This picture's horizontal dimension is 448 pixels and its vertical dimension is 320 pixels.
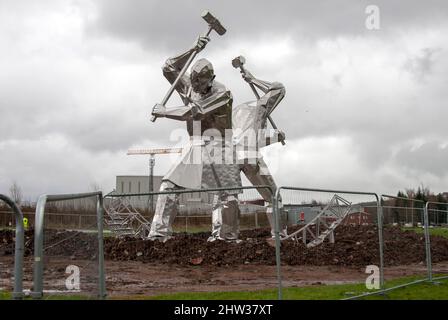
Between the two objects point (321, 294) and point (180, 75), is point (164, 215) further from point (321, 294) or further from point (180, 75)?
point (321, 294)

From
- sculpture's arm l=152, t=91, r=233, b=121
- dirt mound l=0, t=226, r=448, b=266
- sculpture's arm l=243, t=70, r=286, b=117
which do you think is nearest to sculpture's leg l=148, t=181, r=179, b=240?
dirt mound l=0, t=226, r=448, b=266

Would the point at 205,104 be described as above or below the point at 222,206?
above

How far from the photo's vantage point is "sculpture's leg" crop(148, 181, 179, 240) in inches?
585

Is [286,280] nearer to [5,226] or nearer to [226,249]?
[226,249]

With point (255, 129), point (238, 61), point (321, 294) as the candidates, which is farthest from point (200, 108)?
point (321, 294)

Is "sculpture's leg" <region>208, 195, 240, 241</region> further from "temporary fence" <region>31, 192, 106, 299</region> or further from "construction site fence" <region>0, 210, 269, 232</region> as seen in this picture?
"temporary fence" <region>31, 192, 106, 299</region>

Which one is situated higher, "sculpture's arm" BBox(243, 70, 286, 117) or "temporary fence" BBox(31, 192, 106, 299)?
"sculpture's arm" BBox(243, 70, 286, 117)

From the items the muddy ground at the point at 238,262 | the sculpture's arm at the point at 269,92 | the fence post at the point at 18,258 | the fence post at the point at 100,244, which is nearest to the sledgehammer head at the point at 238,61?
the sculpture's arm at the point at 269,92

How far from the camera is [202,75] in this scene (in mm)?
15070

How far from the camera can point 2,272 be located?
11.0 metres

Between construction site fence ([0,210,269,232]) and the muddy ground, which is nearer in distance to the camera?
construction site fence ([0,210,269,232])

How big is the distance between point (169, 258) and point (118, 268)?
1447 mm

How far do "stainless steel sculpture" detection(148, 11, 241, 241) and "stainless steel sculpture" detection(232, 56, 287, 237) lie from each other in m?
1.12
